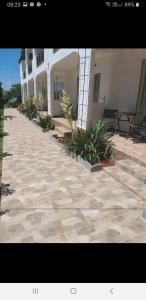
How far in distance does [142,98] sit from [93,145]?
126 inches

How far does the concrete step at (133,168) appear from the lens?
4.28 meters

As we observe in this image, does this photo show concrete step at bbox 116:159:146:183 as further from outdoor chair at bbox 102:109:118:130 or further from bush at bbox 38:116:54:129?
bush at bbox 38:116:54:129

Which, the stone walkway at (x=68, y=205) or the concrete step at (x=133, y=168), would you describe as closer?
the stone walkway at (x=68, y=205)

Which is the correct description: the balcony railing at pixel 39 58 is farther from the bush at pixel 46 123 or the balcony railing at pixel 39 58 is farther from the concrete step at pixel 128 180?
the concrete step at pixel 128 180

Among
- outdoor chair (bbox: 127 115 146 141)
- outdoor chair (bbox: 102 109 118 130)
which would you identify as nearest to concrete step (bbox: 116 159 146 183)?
outdoor chair (bbox: 127 115 146 141)

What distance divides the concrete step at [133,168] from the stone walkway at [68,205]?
18 cm

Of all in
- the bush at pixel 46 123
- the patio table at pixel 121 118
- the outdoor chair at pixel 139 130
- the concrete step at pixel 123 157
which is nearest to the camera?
the concrete step at pixel 123 157

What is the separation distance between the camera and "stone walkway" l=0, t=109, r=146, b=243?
8.87 feet

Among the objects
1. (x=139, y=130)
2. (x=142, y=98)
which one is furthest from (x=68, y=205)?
(x=142, y=98)

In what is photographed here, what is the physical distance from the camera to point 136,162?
491cm

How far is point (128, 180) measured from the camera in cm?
426

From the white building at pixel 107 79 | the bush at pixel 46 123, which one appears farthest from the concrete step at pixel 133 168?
the bush at pixel 46 123

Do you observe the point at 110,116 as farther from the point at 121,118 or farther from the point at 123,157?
the point at 123,157
